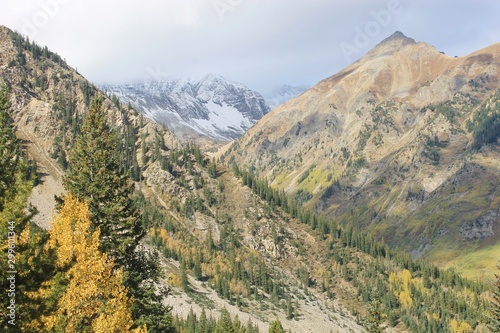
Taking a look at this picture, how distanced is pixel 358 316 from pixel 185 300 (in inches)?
2788

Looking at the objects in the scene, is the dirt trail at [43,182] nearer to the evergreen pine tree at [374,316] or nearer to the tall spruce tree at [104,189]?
the tall spruce tree at [104,189]

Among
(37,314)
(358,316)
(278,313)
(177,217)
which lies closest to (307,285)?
(358,316)

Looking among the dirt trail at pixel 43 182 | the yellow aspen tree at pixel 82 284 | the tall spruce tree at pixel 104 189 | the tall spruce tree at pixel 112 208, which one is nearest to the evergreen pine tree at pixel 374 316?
the tall spruce tree at pixel 112 208

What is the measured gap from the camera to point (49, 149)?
643ft

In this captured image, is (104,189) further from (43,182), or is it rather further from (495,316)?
(43,182)

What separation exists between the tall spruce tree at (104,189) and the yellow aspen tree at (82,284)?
19.8 feet

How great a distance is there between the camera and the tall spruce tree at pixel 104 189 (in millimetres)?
37156

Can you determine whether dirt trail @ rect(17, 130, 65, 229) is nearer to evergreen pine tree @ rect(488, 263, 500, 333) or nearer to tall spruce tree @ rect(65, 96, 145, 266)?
tall spruce tree @ rect(65, 96, 145, 266)

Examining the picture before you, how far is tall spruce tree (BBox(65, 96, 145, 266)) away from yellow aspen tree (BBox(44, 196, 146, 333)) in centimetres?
602

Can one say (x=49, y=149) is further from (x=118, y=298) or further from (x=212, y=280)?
(x=118, y=298)

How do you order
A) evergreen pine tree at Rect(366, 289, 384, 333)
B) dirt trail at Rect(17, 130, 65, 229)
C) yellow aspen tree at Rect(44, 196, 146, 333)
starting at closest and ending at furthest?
yellow aspen tree at Rect(44, 196, 146, 333) < evergreen pine tree at Rect(366, 289, 384, 333) < dirt trail at Rect(17, 130, 65, 229)

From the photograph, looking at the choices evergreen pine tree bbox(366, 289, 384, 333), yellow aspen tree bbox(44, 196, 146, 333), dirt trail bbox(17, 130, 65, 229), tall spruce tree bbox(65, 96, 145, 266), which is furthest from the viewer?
dirt trail bbox(17, 130, 65, 229)

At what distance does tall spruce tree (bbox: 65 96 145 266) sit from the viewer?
3716cm

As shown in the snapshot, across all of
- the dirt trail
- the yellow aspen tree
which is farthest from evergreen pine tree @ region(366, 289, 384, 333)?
the dirt trail
